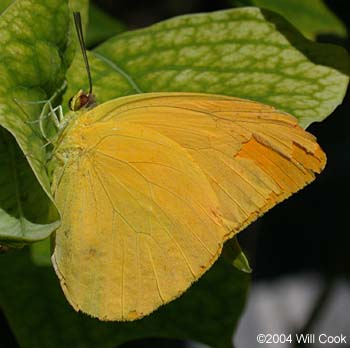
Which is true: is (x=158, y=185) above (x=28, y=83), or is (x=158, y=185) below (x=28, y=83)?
→ below

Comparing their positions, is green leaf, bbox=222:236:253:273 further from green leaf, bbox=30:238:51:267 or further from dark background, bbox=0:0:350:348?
dark background, bbox=0:0:350:348

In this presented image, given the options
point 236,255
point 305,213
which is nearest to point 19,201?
point 236,255

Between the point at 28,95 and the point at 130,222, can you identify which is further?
the point at 130,222

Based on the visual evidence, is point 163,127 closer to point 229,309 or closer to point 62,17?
point 62,17

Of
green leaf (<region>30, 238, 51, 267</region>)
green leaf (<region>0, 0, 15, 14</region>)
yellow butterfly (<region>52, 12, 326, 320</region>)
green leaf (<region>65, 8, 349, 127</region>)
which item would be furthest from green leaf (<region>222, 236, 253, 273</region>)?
green leaf (<region>0, 0, 15, 14</region>)

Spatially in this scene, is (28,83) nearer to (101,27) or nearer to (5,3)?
(5,3)

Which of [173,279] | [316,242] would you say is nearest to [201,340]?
[173,279]
